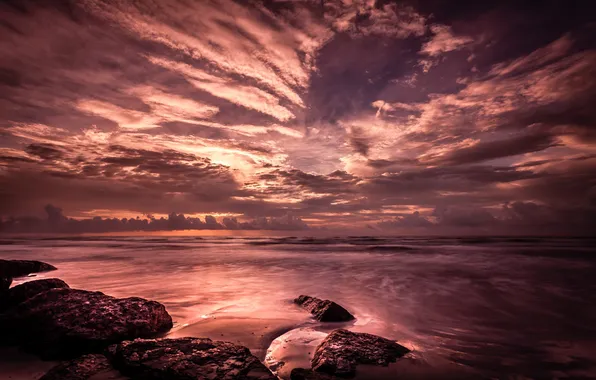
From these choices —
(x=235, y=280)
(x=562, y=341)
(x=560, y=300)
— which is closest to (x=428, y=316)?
(x=562, y=341)

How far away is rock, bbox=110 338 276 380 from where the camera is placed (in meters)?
3.77

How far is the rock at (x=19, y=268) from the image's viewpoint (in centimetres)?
1300

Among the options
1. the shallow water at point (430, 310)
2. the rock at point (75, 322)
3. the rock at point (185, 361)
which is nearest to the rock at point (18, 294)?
the rock at point (75, 322)

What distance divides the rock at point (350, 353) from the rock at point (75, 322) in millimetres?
3488

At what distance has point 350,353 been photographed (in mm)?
4531

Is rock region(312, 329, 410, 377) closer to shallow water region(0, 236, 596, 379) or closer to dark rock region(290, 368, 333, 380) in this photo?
dark rock region(290, 368, 333, 380)

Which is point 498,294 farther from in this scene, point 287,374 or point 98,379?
point 98,379

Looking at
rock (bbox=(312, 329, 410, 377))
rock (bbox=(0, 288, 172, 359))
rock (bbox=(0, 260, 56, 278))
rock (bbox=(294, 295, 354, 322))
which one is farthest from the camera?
rock (bbox=(0, 260, 56, 278))

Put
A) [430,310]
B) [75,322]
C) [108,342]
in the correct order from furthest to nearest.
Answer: [430,310] → [75,322] → [108,342]

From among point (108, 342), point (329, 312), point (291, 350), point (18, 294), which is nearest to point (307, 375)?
point (291, 350)

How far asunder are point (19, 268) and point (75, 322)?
13.3 metres

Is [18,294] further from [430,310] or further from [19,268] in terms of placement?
[430,310]

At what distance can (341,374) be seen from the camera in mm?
4129

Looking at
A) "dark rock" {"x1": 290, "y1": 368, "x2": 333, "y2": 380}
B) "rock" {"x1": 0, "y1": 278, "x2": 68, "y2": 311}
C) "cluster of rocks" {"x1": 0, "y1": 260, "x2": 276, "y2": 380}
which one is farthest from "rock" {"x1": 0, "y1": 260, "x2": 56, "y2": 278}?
"dark rock" {"x1": 290, "y1": 368, "x2": 333, "y2": 380}
